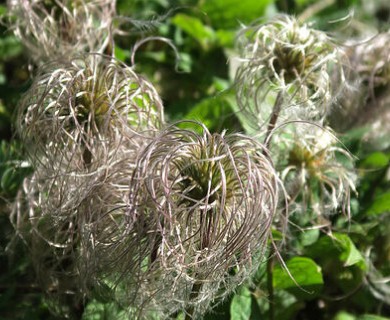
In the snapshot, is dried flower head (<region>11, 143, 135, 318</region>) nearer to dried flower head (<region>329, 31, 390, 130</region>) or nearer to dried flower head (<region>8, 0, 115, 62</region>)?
dried flower head (<region>8, 0, 115, 62</region>)

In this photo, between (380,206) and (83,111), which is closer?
(83,111)

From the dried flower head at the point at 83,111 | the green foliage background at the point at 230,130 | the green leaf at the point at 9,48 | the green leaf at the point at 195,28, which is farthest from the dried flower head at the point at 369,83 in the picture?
the green leaf at the point at 9,48

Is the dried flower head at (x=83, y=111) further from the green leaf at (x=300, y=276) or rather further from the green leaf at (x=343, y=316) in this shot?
the green leaf at (x=343, y=316)

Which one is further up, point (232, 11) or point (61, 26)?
point (61, 26)

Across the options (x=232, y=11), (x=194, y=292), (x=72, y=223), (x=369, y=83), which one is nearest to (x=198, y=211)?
(x=194, y=292)

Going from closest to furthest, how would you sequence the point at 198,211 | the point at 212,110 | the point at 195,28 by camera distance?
the point at 198,211, the point at 212,110, the point at 195,28

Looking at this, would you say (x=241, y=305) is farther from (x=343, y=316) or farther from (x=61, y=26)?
(x=61, y=26)

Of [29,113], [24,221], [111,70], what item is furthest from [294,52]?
[24,221]
